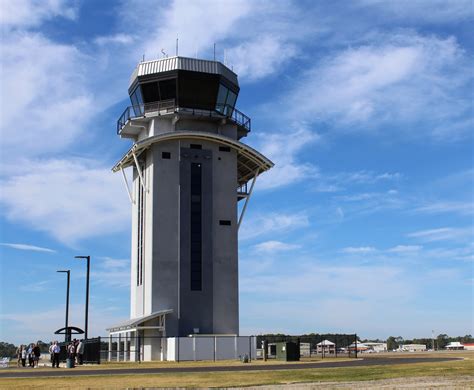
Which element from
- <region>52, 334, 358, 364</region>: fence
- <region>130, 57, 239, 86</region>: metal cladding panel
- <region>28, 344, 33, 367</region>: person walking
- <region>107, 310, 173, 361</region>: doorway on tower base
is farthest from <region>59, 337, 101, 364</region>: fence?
<region>130, 57, 239, 86</region>: metal cladding panel

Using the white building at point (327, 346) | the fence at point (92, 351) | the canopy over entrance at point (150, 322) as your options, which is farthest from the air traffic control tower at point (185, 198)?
the white building at point (327, 346)

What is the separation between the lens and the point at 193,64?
59.4 m

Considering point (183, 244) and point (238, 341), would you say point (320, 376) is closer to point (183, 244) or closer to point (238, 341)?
point (238, 341)

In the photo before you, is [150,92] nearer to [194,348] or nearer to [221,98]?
[221,98]

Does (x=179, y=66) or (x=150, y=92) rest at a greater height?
(x=179, y=66)

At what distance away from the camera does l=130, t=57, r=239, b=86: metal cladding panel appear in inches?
2325

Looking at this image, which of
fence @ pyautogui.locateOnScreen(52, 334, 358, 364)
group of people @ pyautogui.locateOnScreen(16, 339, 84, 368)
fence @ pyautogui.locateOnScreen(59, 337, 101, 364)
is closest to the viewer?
group of people @ pyautogui.locateOnScreen(16, 339, 84, 368)

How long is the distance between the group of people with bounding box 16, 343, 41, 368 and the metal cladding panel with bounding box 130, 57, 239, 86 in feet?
85.8

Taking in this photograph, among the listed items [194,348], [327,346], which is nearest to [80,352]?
[194,348]

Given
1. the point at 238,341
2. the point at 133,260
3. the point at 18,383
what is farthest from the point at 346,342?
the point at 18,383

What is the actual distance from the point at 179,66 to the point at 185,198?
39.1ft

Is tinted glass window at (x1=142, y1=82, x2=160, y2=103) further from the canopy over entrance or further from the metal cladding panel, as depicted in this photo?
the canopy over entrance

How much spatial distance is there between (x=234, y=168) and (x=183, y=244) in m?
9.12

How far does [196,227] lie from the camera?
193 feet
